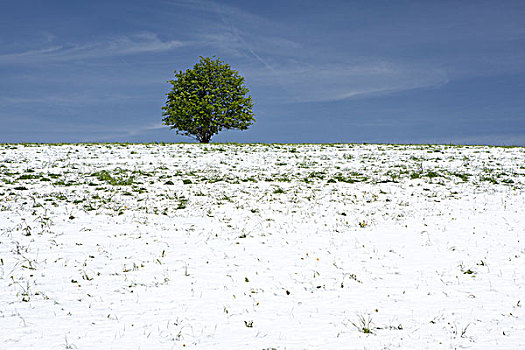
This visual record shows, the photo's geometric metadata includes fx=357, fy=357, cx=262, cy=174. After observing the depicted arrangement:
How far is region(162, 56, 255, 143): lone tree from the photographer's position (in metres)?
44.9

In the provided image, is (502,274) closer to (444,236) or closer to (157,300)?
(444,236)

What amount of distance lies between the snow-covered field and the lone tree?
87.3 feet

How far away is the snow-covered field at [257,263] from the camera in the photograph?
598 cm

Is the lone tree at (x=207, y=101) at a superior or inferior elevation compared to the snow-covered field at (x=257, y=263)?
superior

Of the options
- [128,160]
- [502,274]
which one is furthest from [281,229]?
[128,160]

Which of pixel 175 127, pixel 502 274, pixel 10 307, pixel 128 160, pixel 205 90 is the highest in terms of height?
pixel 205 90

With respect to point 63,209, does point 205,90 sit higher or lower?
higher

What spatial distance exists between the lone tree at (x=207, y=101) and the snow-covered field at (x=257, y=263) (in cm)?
2662

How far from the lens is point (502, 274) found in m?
8.49

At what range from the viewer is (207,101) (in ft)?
148

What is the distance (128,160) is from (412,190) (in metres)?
18.9

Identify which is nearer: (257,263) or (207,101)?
(257,263)

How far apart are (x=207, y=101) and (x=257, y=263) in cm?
3845

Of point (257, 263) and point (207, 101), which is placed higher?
point (207, 101)
